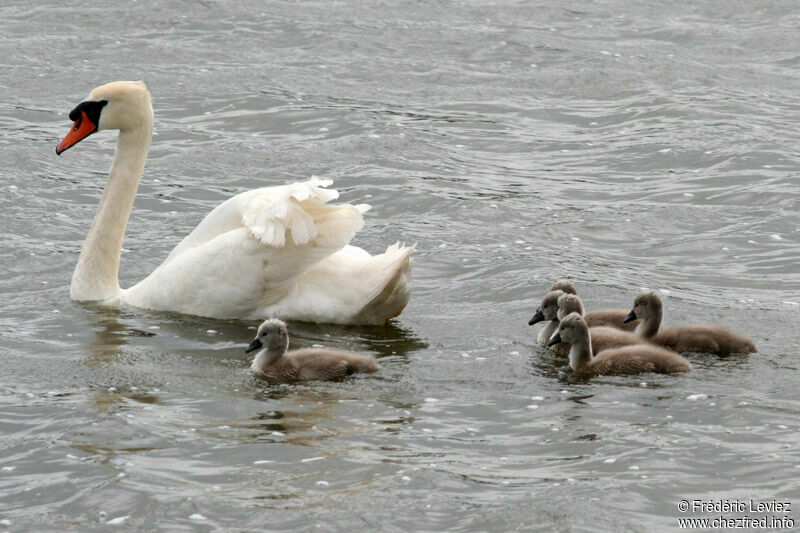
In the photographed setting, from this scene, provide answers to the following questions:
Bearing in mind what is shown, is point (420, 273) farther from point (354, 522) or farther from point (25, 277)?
point (354, 522)

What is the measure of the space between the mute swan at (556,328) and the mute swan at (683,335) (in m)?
0.12

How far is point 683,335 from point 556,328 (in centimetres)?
88

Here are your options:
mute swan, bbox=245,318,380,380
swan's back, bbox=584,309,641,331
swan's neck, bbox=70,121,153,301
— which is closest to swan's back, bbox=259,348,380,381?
mute swan, bbox=245,318,380,380

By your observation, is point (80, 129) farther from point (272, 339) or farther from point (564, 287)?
point (564, 287)

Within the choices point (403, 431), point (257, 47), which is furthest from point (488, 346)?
point (257, 47)

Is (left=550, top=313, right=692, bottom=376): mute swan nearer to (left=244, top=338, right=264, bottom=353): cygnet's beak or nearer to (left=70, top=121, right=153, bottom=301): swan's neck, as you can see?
(left=244, top=338, right=264, bottom=353): cygnet's beak

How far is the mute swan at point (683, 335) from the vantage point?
354 inches

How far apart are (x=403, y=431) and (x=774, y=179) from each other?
7.36 metres

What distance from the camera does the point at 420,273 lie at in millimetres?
11305

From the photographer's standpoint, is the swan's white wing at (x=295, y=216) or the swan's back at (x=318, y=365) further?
the swan's white wing at (x=295, y=216)

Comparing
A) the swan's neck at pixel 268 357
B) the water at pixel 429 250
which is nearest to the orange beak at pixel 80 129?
the water at pixel 429 250

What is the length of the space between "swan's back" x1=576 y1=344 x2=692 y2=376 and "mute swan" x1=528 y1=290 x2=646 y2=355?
0.31 m

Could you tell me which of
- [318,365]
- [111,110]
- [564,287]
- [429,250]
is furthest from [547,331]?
[111,110]

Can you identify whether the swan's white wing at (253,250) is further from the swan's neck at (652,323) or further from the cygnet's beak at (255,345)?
the swan's neck at (652,323)
